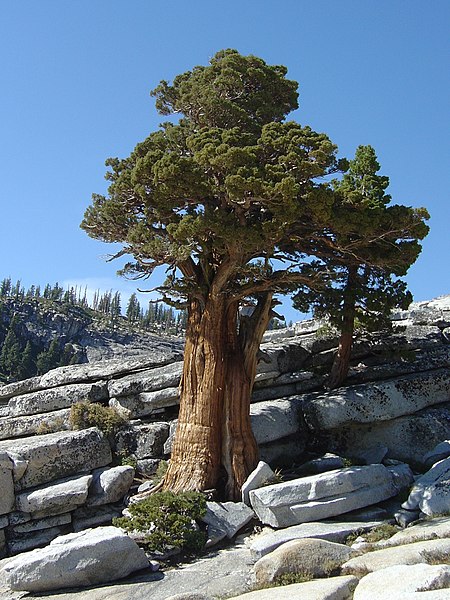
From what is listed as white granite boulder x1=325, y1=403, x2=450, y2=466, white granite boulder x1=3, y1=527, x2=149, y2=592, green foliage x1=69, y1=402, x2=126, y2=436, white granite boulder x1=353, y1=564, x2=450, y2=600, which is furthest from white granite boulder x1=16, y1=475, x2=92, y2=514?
white granite boulder x1=353, y1=564, x2=450, y2=600

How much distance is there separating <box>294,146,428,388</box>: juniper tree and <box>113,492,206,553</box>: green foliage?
29.7 ft

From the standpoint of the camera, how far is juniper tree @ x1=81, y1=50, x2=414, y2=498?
53.2 feet

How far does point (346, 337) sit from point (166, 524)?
35.8 ft

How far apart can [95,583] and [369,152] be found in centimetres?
1790

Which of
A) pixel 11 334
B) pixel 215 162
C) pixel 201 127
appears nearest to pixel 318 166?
pixel 215 162

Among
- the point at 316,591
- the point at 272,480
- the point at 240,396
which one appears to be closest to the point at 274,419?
the point at 240,396

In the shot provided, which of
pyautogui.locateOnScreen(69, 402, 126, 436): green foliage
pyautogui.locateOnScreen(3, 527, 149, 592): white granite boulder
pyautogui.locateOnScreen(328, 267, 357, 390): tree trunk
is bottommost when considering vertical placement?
pyautogui.locateOnScreen(3, 527, 149, 592): white granite boulder

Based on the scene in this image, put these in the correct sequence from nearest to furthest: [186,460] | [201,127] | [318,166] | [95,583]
Result: [95,583] → [318,166] → [186,460] → [201,127]

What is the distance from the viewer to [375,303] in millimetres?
20547

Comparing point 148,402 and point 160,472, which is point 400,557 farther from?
point 148,402

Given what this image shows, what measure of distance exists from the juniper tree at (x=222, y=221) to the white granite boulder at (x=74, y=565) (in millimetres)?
4950

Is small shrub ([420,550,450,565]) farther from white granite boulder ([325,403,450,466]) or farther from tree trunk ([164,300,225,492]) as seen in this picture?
white granite boulder ([325,403,450,466])

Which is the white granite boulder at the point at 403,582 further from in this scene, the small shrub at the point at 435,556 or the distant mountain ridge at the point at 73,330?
the distant mountain ridge at the point at 73,330

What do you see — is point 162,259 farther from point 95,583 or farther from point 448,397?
point 448,397
